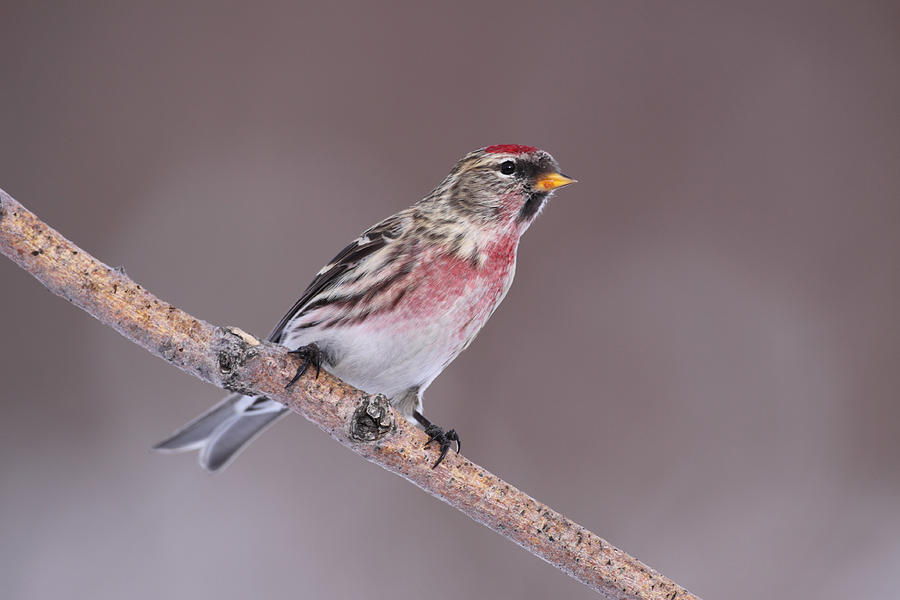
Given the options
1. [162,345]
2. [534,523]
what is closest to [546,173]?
[534,523]

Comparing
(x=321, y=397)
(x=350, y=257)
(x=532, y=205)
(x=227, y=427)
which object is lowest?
(x=227, y=427)

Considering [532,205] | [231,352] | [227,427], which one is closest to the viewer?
[231,352]

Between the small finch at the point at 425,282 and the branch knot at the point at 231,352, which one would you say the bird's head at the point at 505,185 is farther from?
the branch knot at the point at 231,352

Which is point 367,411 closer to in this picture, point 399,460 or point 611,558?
point 399,460

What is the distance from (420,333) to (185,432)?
1.81 ft

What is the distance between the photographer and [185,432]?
1.49m

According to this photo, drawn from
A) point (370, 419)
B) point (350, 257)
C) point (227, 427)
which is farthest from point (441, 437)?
point (227, 427)

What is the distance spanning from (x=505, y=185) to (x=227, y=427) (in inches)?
29.4

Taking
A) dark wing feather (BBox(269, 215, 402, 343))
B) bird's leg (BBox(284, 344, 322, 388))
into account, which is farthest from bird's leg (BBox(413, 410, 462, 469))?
dark wing feather (BBox(269, 215, 402, 343))

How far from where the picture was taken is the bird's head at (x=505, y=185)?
1.33 metres

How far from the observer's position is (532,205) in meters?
1.39

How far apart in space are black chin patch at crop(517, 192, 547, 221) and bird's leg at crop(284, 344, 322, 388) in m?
0.46

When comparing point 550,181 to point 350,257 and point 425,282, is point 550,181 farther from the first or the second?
point 350,257

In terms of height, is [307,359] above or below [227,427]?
above
